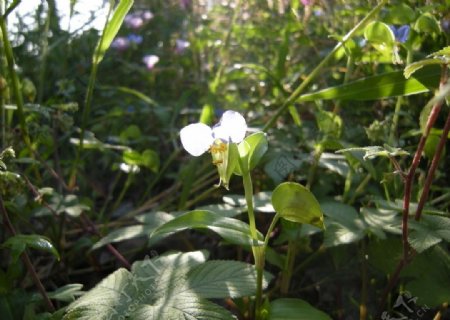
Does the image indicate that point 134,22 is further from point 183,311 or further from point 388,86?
point 183,311

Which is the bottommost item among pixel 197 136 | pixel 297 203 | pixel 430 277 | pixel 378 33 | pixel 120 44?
pixel 430 277

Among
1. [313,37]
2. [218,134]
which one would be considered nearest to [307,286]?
[218,134]

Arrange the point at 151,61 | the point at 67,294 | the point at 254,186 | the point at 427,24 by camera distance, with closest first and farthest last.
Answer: the point at 67,294
the point at 427,24
the point at 254,186
the point at 151,61

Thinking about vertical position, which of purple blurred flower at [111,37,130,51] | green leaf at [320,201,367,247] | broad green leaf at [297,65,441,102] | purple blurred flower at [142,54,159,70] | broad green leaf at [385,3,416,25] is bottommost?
green leaf at [320,201,367,247]

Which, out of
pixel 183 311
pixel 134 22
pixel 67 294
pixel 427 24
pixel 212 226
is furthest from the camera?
pixel 134 22

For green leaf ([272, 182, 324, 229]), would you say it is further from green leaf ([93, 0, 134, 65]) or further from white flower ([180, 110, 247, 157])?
green leaf ([93, 0, 134, 65])

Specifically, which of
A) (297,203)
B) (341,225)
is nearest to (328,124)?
(341,225)

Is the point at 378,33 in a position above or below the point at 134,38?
below

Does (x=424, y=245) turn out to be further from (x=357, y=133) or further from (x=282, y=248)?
(x=357, y=133)

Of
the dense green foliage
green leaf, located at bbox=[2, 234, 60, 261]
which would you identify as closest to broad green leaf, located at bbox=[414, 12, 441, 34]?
the dense green foliage
